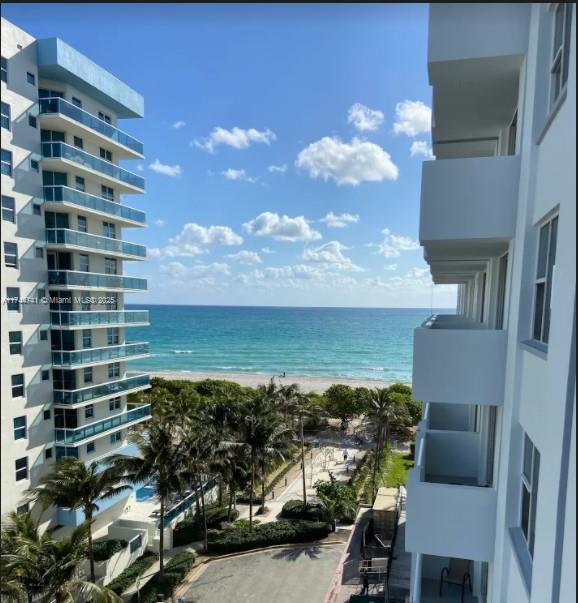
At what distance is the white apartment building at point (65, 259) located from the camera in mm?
13258

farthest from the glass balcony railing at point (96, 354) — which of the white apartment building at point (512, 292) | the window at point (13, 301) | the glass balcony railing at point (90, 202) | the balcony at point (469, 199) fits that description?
the balcony at point (469, 199)

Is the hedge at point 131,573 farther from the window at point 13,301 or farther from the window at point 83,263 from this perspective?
the window at point 83,263

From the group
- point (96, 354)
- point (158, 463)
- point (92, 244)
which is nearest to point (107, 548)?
point (158, 463)

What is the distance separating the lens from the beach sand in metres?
60.7

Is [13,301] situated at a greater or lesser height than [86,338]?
greater

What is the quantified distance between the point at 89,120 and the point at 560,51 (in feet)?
54.8

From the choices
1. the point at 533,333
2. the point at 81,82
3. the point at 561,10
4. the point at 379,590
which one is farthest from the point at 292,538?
the point at 81,82

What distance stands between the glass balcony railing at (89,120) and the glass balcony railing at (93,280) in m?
5.76

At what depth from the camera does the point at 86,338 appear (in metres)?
16.3

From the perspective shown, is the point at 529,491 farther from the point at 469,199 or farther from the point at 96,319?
the point at 96,319

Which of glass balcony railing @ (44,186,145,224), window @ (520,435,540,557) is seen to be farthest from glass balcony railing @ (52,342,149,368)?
window @ (520,435,540,557)

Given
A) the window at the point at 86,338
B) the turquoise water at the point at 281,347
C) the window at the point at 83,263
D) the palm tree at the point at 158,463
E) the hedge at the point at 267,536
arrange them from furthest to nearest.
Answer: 1. the turquoise water at the point at 281,347
2. the window at the point at 86,338
3. the hedge at the point at 267,536
4. the window at the point at 83,263
5. the palm tree at the point at 158,463

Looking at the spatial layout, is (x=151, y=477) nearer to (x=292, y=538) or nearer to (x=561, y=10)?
(x=292, y=538)

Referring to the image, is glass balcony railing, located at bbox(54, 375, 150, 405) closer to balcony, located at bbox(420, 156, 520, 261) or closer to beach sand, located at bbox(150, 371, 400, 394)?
balcony, located at bbox(420, 156, 520, 261)
